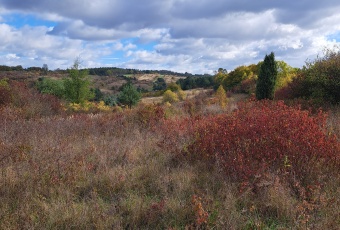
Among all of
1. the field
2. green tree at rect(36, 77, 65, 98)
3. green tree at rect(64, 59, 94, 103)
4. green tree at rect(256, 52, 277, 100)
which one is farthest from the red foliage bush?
green tree at rect(36, 77, 65, 98)

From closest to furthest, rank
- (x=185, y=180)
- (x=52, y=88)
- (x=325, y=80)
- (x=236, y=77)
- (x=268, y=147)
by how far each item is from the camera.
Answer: (x=185, y=180)
(x=268, y=147)
(x=325, y=80)
(x=52, y=88)
(x=236, y=77)

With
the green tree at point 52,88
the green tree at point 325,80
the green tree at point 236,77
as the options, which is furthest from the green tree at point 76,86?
the green tree at point 325,80

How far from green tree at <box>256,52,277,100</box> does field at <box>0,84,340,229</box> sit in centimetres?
1673

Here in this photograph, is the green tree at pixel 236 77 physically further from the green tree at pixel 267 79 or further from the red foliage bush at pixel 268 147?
the red foliage bush at pixel 268 147

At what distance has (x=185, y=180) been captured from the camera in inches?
194

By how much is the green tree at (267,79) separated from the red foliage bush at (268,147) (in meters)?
17.8

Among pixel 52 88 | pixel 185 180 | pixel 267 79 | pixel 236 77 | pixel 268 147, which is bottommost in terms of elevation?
pixel 185 180

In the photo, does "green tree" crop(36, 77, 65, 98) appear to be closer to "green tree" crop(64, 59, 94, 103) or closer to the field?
"green tree" crop(64, 59, 94, 103)

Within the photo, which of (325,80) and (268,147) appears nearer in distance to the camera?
(268,147)

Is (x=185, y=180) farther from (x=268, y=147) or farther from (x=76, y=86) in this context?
(x=76, y=86)

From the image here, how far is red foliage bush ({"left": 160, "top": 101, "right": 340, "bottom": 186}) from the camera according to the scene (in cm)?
502

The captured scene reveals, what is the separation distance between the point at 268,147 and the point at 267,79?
1962cm

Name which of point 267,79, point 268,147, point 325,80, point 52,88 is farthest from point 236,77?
point 268,147

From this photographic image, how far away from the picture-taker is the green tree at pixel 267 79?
77.5ft
